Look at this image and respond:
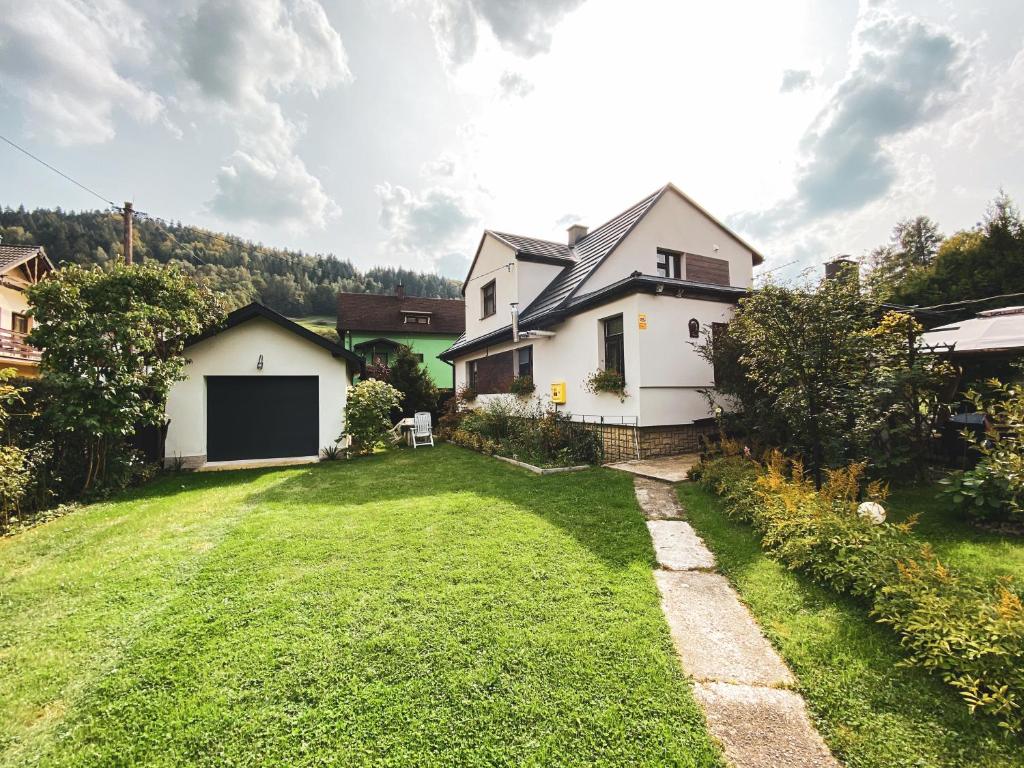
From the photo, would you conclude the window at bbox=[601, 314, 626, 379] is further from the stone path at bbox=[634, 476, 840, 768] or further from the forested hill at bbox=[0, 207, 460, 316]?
the forested hill at bbox=[0, 207, 460, 316]

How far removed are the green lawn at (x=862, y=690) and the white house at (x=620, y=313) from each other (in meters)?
4.99

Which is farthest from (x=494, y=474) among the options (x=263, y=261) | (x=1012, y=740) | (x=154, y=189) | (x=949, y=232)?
(x=263, y=261)

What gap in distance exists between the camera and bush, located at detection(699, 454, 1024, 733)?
1989 mm

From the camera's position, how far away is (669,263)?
39.2 feet

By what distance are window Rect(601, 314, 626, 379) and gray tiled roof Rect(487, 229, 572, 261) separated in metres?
5.02

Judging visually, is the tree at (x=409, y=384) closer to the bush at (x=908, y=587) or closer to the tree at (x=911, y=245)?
the bush at (x=908, y=587)

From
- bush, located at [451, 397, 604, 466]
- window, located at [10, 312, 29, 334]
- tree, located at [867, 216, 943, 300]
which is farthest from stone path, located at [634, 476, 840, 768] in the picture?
tree, located at [867, 216, 943, 300]

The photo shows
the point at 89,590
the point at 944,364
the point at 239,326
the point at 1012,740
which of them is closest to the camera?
the point at 1012,740

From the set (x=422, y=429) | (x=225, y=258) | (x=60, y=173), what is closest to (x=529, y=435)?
(x=422, y=429)

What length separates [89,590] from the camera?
3432mm

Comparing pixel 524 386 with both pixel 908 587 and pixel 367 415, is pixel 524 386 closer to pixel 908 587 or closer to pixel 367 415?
pixel 367 415

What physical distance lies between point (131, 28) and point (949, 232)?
40.7m

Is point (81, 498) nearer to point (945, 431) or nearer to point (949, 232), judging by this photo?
point (945, 431)

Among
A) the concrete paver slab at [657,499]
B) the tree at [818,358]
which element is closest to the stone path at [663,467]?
the concrete paver slab at [657,499]
